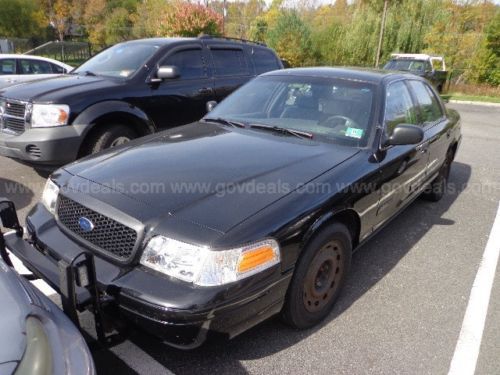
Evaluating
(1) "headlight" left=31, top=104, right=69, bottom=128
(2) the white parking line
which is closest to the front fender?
(1) "headlight" left=31, top=104, right=69, bottom=128

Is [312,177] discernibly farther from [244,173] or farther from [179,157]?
[179,157]

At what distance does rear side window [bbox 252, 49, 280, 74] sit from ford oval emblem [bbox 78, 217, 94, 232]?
4.91m

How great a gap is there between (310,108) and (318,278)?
4.81 ft

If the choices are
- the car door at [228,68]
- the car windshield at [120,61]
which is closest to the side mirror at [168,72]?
the car windshield at [120,61]

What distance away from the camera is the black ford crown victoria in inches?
76.8

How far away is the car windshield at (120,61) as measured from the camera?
5234 mm

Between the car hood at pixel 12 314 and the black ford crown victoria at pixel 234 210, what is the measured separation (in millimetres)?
191

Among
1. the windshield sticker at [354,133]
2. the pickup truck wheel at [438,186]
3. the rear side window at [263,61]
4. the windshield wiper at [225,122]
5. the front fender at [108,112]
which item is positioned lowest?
the pickup truck wheel at [438,186]

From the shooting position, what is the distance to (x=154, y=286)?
76.9 inches

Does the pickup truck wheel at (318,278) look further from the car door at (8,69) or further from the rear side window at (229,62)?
the car door at (8,69)

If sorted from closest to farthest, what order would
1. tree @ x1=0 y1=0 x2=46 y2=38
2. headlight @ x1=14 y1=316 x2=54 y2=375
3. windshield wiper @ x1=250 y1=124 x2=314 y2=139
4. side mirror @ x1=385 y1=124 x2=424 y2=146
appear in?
headlight @ x1=14 y1=316 x2=54 y2=375
side mirror @ x1=385 y1=124 x2=424 y2=146
windshield wiper @ x1=250 y1=124 x2=314 y2=139
tree @ x1=0 y1=0 x2=46 y2=38

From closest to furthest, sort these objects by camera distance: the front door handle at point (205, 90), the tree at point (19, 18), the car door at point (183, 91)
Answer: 1. the car door at point (183, 91)
2. the front door handle at point (205, 90)
3. the tree at point (19, 18)

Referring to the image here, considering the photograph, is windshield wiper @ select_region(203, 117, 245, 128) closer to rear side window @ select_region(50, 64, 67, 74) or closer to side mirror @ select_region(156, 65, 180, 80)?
side mirror @ select_region(156, 65, 180, 80)

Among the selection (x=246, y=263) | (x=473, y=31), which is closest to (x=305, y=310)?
(x=246, y=263)
